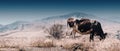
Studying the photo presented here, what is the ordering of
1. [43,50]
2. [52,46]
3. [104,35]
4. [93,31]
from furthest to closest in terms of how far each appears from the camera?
1. [104,35]
2. [93,31]
3. [52,46]
4. [43,50]

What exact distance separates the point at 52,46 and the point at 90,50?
4.62ft

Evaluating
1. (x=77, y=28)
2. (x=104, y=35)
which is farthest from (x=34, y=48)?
(x=104, y=35)

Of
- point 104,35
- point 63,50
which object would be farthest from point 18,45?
point 104,35

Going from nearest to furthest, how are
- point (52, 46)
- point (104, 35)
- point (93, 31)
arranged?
point (52, 46) < point (93, 31) < point (104, 35)

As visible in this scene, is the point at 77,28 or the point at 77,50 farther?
the point at 77,28

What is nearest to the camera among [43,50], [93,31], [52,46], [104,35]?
[43,50]

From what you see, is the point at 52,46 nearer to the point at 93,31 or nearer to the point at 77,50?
the point at 77,50

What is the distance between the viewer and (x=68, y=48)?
9.73m

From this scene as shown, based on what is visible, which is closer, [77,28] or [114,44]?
[114,44]

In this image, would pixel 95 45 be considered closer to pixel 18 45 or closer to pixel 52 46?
pixel 52 46

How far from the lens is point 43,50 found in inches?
369

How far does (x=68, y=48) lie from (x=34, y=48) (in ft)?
3.81

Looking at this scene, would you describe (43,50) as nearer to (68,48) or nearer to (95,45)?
(68,48)

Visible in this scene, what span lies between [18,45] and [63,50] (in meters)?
1.57
